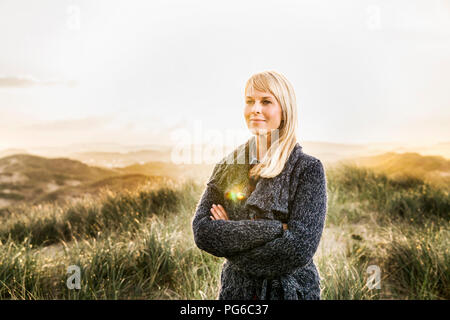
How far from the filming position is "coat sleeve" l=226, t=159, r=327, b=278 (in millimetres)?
1674

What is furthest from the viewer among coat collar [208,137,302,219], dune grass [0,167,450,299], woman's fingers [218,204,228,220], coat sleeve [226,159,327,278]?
dune grass [0,167,450,299]

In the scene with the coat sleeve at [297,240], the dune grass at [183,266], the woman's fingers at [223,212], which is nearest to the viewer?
the coat sleeve at [297,240]

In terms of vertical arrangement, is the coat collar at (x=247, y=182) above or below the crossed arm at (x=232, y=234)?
above

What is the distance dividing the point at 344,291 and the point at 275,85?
99.1 inches

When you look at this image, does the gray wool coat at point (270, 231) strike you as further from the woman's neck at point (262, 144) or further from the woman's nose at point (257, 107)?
the woman's nose at point (257, 107)

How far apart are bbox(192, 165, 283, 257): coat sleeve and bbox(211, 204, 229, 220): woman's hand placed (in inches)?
1.6

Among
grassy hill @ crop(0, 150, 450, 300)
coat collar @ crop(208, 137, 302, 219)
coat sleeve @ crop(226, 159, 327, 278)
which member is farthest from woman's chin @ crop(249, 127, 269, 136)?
grassy hill @ crop(0, 150, 450, 300)

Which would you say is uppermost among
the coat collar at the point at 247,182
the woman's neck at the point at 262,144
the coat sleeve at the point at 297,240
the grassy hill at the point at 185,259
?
the woman's neck at the point at 262,144

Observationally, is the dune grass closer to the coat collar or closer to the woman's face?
the coat collar

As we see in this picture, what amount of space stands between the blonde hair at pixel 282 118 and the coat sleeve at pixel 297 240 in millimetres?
147

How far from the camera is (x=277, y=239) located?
167cm

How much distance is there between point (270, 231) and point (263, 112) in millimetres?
599

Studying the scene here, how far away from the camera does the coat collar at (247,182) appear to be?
1775 mm

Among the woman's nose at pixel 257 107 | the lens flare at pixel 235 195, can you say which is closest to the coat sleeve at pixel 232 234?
the lens flare at pixel 235 195
